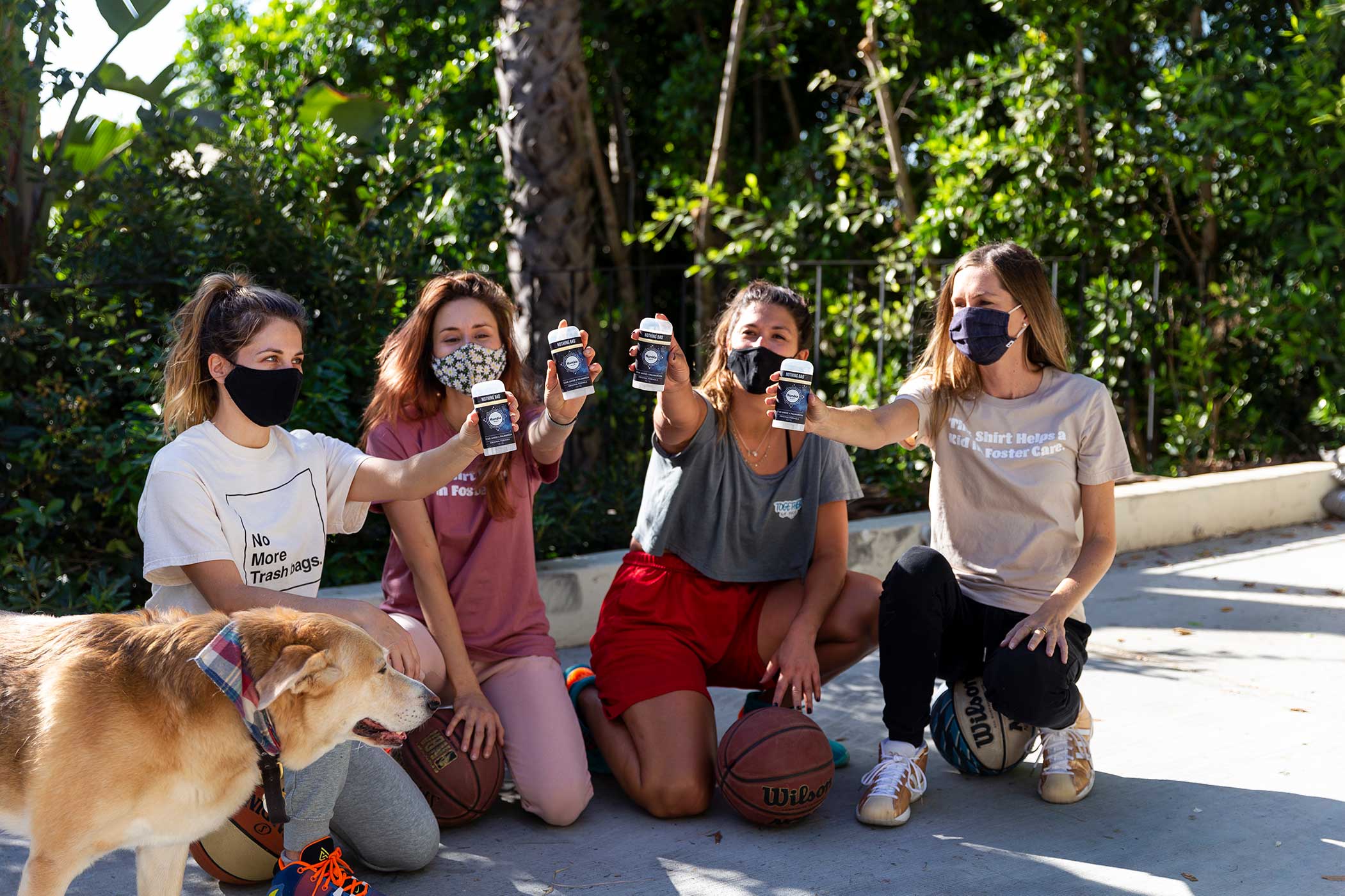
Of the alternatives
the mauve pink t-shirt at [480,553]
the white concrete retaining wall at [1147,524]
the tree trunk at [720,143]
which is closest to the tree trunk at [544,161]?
the white concrete retaining wall at [1147,524]

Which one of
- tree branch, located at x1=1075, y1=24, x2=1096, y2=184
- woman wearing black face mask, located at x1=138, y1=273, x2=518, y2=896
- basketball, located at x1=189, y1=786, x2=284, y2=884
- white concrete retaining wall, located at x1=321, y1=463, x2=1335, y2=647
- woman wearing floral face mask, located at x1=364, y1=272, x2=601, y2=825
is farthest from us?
tree branch, located at x1=1075, y1=24, x2=1096, y2=184

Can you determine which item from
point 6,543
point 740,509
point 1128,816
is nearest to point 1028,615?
point 1128,816

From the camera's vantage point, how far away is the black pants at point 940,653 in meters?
3.70

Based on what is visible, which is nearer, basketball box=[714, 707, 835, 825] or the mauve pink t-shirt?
basketball box=[714, 707, 835, 825]

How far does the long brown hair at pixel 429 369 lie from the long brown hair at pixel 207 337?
0.57 meters

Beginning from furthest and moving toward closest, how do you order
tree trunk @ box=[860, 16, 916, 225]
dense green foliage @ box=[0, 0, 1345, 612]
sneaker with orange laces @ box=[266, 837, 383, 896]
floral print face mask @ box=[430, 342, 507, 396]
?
1. tree trunk @ box=[860, 16, 916, 225]
2. dense green foliage @ box=[0, 0, 1345, 612]
3. floral print face mask @ box=[430, 342, 507, 396]
4. sneaker with orange laces @ box=[266, 837, 383, 896]

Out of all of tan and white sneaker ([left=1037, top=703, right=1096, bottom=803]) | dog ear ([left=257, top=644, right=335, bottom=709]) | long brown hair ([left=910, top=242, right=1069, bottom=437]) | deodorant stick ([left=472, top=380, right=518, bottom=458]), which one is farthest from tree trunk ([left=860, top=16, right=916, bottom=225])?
dog ear ([left=257, top=644, right=335, bottom=709])

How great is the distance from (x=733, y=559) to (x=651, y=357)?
2.96 ft

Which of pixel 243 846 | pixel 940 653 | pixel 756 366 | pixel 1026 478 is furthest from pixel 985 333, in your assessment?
pixel 243 846

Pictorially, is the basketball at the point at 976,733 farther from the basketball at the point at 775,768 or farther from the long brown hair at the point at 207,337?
the long brown hair at the point at 207,337

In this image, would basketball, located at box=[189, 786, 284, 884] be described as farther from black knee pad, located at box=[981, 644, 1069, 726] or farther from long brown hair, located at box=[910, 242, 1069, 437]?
long brown hair, located at box=[910, 242, 1069, 437]

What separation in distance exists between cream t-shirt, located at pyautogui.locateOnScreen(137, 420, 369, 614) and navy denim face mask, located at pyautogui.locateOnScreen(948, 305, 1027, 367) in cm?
197

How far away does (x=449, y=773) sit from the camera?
3.65m

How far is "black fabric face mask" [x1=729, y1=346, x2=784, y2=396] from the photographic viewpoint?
13.3 feet
